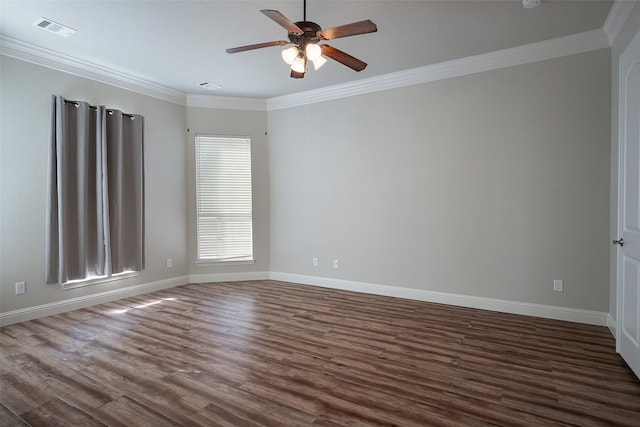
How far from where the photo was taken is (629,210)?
2688mm

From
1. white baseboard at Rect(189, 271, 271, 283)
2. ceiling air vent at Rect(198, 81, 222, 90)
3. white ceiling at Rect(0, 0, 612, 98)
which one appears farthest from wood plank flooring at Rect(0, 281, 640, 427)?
ceiling air vent at Rect(198, 81, 222, 90)

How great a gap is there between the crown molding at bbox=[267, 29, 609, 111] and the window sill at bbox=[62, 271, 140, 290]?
3387 mm

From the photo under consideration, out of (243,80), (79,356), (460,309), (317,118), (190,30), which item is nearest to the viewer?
(79,356)

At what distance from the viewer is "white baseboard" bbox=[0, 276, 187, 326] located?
12.4 feet

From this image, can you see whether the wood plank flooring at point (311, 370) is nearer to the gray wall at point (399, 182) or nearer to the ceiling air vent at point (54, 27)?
the gray wall at point (399, 182)

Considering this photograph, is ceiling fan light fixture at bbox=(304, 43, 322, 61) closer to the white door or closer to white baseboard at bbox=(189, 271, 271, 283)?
the white door

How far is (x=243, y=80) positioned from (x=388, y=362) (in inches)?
159

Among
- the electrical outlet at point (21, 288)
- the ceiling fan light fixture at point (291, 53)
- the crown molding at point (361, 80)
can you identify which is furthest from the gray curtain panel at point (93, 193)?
the ceiling fan light fixture at point (291, 53)

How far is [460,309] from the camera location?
421cm

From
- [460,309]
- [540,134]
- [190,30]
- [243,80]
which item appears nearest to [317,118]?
[243,80]

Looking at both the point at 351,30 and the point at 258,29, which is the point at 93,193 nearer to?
the point at 258,29

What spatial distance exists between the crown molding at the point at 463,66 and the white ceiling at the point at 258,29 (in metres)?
0.12

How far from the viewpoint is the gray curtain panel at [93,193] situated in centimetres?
399

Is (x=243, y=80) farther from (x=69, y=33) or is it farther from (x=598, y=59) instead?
(x=598, y=59)
